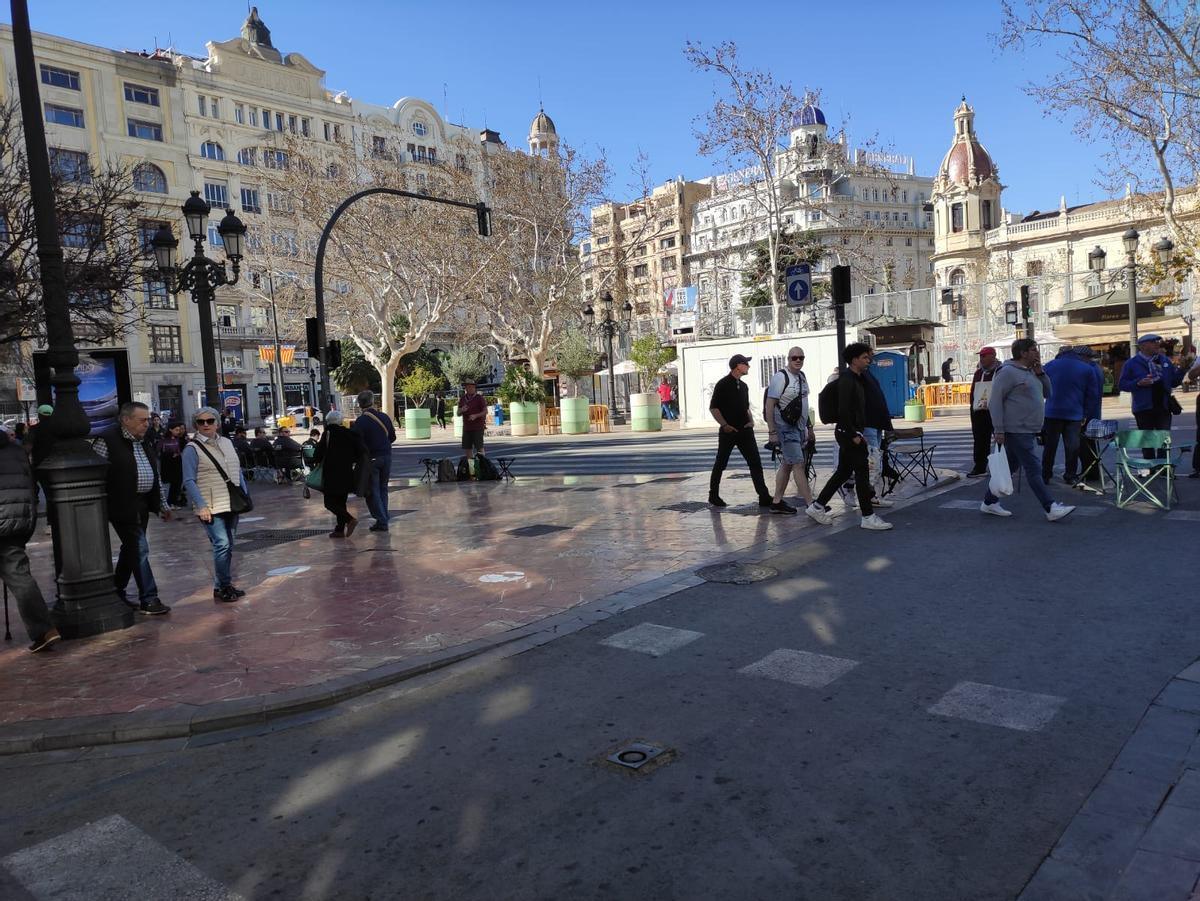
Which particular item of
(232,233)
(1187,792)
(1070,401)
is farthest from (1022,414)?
(232,233)

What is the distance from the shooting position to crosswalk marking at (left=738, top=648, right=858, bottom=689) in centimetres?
444

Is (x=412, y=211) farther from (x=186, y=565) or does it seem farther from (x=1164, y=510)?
(x=1164, y=510)

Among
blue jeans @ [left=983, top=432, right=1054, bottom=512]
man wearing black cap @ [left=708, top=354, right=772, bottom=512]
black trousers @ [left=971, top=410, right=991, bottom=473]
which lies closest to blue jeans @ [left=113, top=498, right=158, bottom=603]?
man wearing black cap @ [left=708, top=354, right=772, bottom=512]

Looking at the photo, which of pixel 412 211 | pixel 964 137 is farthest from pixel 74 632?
pixel 964 137

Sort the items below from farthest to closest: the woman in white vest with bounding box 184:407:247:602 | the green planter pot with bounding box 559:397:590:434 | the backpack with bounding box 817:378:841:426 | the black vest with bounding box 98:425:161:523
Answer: the green planter pot with bounding box 559:397:590:434 < the backpack with bounding box 817:378:841:426 < the woman in white vest with bounding box 184:407:247:602 < the black vest with bounding box 98:425:161:523

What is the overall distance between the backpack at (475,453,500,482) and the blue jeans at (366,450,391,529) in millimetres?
5015

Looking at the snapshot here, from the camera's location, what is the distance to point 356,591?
23.4 ft

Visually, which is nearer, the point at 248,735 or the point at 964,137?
the point at 248,735

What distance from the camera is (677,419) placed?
34156mm

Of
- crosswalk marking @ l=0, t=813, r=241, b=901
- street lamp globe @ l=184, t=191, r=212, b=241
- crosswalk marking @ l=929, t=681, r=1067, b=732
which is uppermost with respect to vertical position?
street lamp globe @ l=184, t=191, r=212, b=241

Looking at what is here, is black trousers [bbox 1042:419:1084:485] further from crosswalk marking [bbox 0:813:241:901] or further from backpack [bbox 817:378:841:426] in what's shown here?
crosswalk marking [bbox 0:813:241:901]

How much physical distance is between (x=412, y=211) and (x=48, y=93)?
27299mm

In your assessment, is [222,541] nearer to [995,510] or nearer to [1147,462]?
[995,510]

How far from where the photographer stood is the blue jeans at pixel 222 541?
693 cm
